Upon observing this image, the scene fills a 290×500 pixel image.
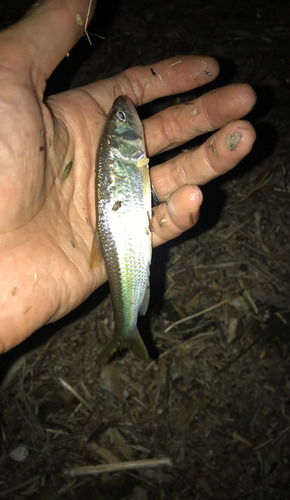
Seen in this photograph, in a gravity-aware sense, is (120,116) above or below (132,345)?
above

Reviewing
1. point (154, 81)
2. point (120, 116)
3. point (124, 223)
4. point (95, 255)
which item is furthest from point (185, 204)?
point (154, 81)

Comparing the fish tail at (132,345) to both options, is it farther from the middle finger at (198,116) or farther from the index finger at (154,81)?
the index finger at (154,81)

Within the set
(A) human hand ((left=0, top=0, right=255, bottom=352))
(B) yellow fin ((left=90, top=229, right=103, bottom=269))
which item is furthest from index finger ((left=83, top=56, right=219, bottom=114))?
(B) yellow fin ((left=90, top=229, right=103, bottom=269))

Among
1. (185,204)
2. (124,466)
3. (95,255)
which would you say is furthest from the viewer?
(124,466)

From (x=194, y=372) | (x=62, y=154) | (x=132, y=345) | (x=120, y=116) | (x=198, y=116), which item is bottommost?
(x=194, y=372)

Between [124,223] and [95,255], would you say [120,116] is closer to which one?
[124,223]

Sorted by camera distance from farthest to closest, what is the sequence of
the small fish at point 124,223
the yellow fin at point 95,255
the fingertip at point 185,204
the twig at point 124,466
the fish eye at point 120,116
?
the twig at point 124,466, the fish eye at point 120,116, the yellow fin at point 95,255, the small fish at point 124,223, the fingertip at point 185,204

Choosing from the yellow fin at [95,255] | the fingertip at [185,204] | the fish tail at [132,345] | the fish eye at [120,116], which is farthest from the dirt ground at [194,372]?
the fish eye at [120,116]

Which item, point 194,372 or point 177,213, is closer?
point 177,213

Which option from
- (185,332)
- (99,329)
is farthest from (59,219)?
(185,332)
